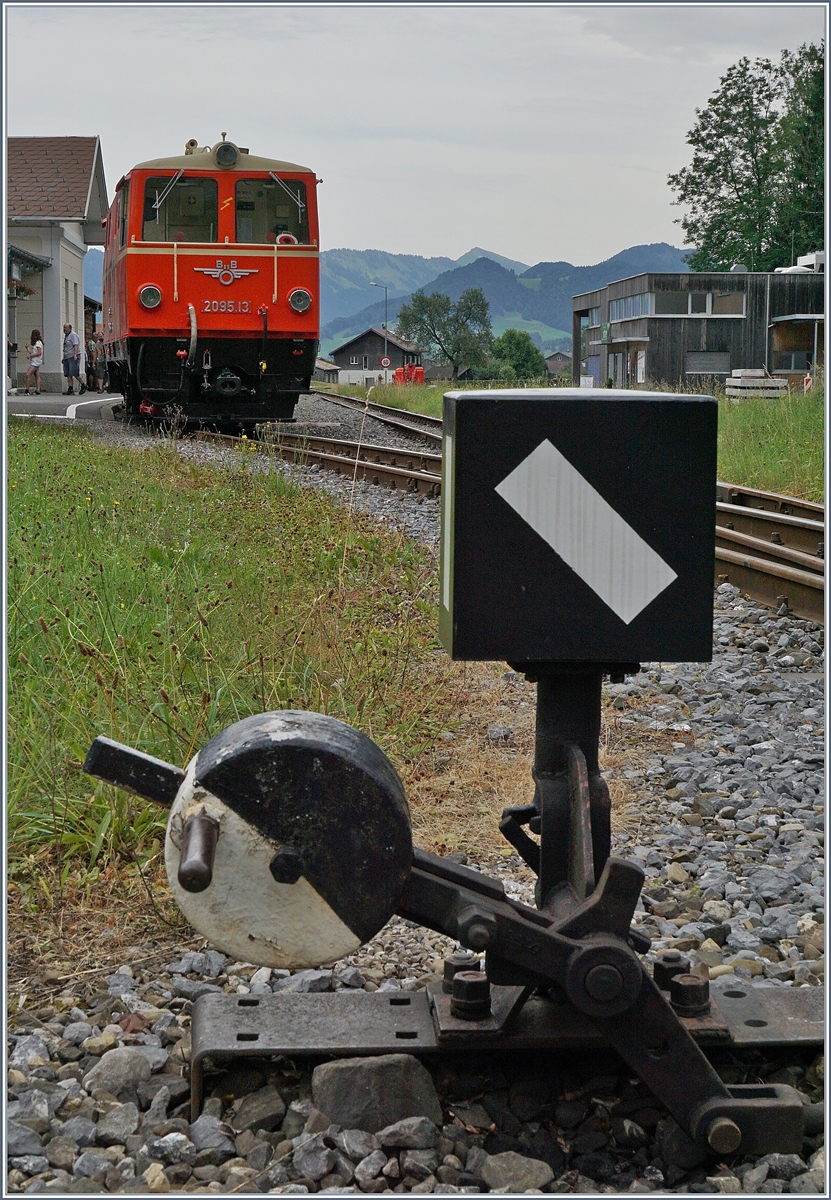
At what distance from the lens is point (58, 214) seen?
113ft

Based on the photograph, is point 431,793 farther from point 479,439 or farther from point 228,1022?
point 479,439

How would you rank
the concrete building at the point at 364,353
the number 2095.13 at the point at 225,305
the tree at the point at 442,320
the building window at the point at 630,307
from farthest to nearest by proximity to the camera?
the tree at the point at 442,320 → the concrete building at the point at 364,353 → the building window at the point at 630,307 → the number 2095.13 at the point at 225,305

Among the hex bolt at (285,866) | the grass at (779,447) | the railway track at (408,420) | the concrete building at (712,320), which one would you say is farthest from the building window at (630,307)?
the hex bolt at (285,866)

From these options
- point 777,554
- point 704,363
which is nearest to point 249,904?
point 777,554

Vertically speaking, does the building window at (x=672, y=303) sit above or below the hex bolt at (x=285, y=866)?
above

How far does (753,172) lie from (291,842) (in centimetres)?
6892

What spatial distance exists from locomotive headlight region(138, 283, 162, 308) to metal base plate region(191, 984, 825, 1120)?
462 inches

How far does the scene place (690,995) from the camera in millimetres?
2043

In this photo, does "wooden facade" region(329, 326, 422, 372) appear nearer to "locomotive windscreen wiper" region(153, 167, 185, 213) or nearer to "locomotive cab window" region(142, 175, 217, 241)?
"locomotive cab window" region(142, 175, 217, 241)

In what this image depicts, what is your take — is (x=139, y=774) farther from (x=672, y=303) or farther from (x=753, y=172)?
(x=753, y=172)

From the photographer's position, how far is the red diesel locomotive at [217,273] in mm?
13117

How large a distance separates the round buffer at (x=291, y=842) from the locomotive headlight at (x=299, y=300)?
39.7 feet

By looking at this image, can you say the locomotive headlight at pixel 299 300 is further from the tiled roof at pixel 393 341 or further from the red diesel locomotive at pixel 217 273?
the tiled roof at pixel 393 341

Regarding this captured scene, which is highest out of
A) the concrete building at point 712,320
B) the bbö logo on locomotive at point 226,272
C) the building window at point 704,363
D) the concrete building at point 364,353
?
the concrete building at point 364,353
